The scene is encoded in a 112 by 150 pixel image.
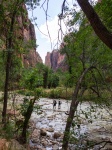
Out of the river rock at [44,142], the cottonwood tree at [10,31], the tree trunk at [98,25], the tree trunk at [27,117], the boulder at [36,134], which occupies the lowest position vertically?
the river rock at [44,142]

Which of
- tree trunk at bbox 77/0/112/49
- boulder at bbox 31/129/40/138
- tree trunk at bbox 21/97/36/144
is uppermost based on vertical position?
tree trunk at bbox 77/0/112/49

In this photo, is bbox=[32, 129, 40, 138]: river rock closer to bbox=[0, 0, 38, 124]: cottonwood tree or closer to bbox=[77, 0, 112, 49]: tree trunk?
bbox=[0, 0, 38, 124]: cottonwood tree

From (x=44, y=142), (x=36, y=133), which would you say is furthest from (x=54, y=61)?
(x=36, y=133)

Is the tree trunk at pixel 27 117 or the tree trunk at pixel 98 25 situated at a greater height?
the tree trunk at pixel 98 25

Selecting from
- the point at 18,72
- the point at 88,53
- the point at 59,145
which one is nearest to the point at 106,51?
the point at 88,53

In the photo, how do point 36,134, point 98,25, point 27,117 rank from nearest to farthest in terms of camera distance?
point 98,25 → point 27,117 → point 36,134

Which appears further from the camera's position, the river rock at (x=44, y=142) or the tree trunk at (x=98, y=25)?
the river rock at (x=44, y=142)

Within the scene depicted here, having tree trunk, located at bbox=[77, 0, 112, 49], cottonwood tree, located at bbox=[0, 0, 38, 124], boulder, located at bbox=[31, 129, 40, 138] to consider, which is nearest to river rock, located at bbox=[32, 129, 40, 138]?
boulder, located at bbox=[31, 129, 40, 138]

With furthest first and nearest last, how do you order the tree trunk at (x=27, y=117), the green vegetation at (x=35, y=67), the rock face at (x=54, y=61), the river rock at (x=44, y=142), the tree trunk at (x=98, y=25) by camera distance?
the river rock at (x=44, y=142)
the tree trunk at (x=27, y=117)
the green vegetation at (x=35, y=67)
the rock face at (x=54, y=61)
the tree trunk at (x=98, y=25)

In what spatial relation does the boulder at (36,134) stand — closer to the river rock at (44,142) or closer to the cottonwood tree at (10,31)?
the river rock at (44,142)

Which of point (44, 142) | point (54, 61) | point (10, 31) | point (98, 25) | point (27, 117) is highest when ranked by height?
point (10, 31)

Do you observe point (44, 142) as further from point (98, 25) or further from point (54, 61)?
point (98, 25)

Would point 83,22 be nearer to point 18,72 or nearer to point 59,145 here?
point 18,72

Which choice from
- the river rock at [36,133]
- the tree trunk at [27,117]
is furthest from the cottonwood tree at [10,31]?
the river rock at [36,133]
